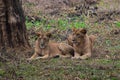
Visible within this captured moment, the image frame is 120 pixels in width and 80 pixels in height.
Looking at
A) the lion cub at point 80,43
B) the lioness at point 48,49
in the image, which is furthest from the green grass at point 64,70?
the lion cub at point 80,43

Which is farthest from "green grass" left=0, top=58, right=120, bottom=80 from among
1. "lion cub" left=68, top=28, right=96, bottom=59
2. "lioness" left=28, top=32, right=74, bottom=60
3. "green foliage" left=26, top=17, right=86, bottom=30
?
"green foliage" left=26, top=17, right=86, bottom=30

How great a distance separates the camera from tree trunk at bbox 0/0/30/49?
1152cm

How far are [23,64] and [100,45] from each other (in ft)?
14.2

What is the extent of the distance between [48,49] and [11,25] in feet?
3.81

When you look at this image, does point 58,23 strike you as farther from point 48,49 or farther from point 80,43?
point 48,49

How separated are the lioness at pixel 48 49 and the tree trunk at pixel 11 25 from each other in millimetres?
562

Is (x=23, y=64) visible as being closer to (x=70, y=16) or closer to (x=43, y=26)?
(x=43, y=26)

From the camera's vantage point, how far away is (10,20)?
11625 mm

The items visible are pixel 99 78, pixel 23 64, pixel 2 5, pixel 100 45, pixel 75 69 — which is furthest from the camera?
pixel 100 45

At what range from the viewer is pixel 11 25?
11664 millimetres

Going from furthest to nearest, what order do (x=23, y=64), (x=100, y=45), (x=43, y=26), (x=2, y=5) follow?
(x=43, y=26) < (x=100, y=45) < (x=2, y=5) < (x=23, y=64)

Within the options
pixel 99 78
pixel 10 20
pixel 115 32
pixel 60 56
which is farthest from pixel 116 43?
pixel 99 78

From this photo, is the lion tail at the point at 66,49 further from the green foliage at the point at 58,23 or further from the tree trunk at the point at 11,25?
the green foliage at the point at 58,23

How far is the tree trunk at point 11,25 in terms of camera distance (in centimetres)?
1152
